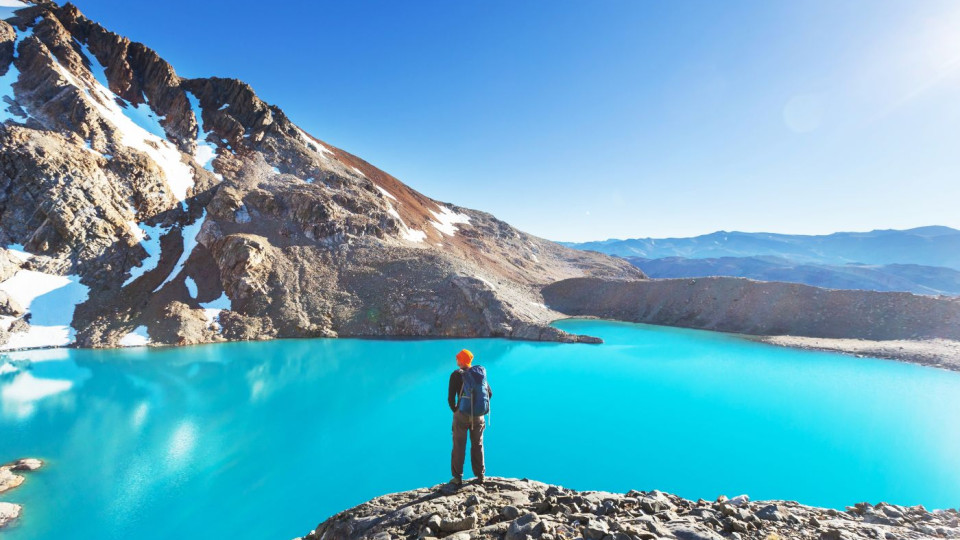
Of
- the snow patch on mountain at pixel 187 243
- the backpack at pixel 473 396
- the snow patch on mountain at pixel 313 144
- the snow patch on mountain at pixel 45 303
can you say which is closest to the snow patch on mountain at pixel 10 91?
the snow patch on mountain at pixel 187 243

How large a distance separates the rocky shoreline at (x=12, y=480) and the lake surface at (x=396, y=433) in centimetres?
22

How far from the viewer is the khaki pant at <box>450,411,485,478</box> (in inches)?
231

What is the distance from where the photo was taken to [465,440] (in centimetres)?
598

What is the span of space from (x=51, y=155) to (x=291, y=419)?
32.2 m

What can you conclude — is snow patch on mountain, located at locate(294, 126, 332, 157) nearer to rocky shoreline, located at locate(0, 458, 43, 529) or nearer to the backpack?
rocky shoreline, located at locate(0, 458, 43, 529)

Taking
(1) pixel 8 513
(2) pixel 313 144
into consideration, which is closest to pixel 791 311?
(1) pixel 8 513

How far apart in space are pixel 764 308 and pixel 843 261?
481 feet

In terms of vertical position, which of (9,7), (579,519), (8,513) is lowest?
(8,513)

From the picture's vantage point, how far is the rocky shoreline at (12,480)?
841cm

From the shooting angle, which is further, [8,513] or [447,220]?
[447,220]

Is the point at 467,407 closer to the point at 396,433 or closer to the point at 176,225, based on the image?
the point at 396,433

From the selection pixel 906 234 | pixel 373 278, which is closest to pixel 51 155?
pixel 373 278

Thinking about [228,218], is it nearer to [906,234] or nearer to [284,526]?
[284,526]

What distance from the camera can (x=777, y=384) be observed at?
773 inches
